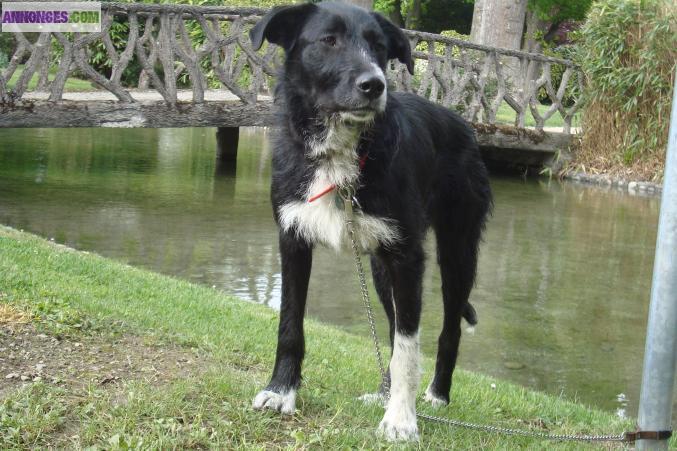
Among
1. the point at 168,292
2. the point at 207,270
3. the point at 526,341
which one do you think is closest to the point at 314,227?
the point at 168,292

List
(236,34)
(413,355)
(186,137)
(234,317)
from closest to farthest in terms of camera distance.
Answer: (413,355) < (234,317) < (236,34) < (186,137)

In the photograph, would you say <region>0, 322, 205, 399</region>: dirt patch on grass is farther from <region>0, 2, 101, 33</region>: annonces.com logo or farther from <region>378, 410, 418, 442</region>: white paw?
<region>0, 2, 101, 33</region>: annonces.com logo

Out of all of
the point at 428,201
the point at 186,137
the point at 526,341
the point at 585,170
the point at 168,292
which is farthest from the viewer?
the point at 186,137

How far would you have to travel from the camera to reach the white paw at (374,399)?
14.2 feet

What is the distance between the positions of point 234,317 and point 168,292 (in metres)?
0.70

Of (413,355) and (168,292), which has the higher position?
(413,355)

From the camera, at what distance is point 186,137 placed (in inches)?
822

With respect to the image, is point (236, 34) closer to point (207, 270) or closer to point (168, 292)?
point (207, 270)

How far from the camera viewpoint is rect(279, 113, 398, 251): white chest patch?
387 cm

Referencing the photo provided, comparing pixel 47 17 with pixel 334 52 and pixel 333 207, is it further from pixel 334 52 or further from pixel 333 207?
pixel 333 207

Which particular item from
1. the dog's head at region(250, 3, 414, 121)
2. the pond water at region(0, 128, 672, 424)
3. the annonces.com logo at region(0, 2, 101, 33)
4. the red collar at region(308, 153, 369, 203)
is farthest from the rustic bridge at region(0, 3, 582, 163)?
the red collar at region(308, 153, 369, 203)

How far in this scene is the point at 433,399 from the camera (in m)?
4.81

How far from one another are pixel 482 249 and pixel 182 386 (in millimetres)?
6947

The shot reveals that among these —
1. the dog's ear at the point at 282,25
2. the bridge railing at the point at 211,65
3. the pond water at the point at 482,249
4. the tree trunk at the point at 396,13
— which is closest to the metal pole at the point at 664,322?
the dog's ear at the point at 282,25
